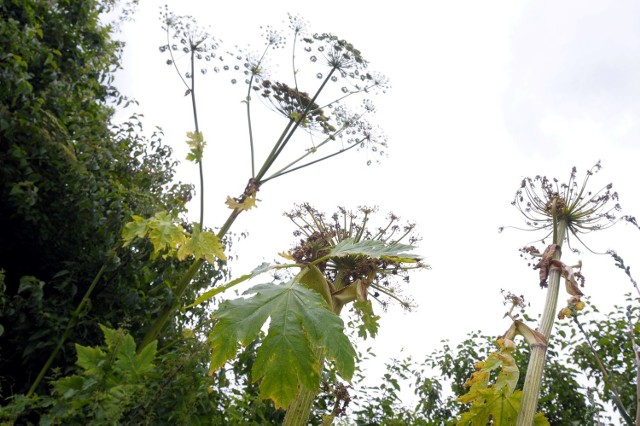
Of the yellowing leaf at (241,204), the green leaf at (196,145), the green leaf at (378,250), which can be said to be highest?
the green leaf at (196,145)

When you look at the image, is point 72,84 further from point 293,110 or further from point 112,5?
point 293,110

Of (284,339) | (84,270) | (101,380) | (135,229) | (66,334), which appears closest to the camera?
(284,339)

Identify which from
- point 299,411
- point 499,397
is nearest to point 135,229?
point 299,411

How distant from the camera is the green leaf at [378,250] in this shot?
152 centimetres

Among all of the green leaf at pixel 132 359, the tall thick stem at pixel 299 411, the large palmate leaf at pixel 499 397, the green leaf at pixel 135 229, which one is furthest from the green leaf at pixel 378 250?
the green leaf at pixel 135 229

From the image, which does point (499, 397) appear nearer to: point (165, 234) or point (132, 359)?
point (132, 359)

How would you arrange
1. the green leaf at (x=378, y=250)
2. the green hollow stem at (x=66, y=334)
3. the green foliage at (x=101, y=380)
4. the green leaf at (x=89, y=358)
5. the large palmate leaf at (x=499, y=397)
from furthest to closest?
the green hollow stem at (x=66, y=334) → the green leaf at (x=89, y=358) → the green foliage at (x=101, y=380) → the large palmate leaf at (x=499, y=397) → the green leaf at (x=378, y=250)

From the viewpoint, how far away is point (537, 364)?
170cm

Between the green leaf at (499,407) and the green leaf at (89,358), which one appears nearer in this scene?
the green leaf at (499,407)

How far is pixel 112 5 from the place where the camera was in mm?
6664

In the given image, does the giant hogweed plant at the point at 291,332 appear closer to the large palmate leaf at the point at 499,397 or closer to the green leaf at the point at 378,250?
the green leaf at the point at 378,250

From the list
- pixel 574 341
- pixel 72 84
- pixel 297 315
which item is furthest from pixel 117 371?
pixel 574 341

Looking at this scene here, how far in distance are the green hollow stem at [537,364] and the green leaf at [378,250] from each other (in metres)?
0.56

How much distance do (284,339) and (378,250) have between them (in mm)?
425
